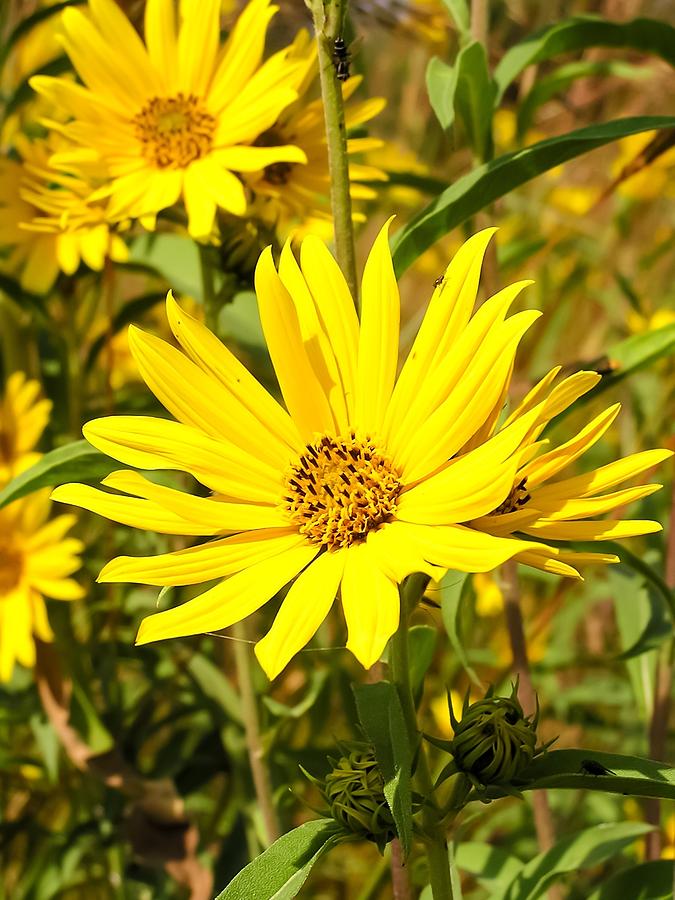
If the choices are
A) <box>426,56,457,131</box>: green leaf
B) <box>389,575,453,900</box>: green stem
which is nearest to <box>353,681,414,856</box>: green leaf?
<box>389,575,453,900</box>: green stem

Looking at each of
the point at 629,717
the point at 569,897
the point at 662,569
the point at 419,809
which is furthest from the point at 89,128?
the point at 629,717

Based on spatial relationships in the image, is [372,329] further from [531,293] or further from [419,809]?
[531,293]

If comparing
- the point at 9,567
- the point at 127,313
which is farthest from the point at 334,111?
the point at 9,567

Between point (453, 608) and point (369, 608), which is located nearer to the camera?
point (369, 608)

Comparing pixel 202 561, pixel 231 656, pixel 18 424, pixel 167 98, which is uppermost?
pixel 167 98

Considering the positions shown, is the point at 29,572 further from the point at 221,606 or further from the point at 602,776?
the point at 602,776

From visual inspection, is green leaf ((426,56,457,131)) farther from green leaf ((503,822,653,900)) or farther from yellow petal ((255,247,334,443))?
green leaf ((503,822,653,900))
